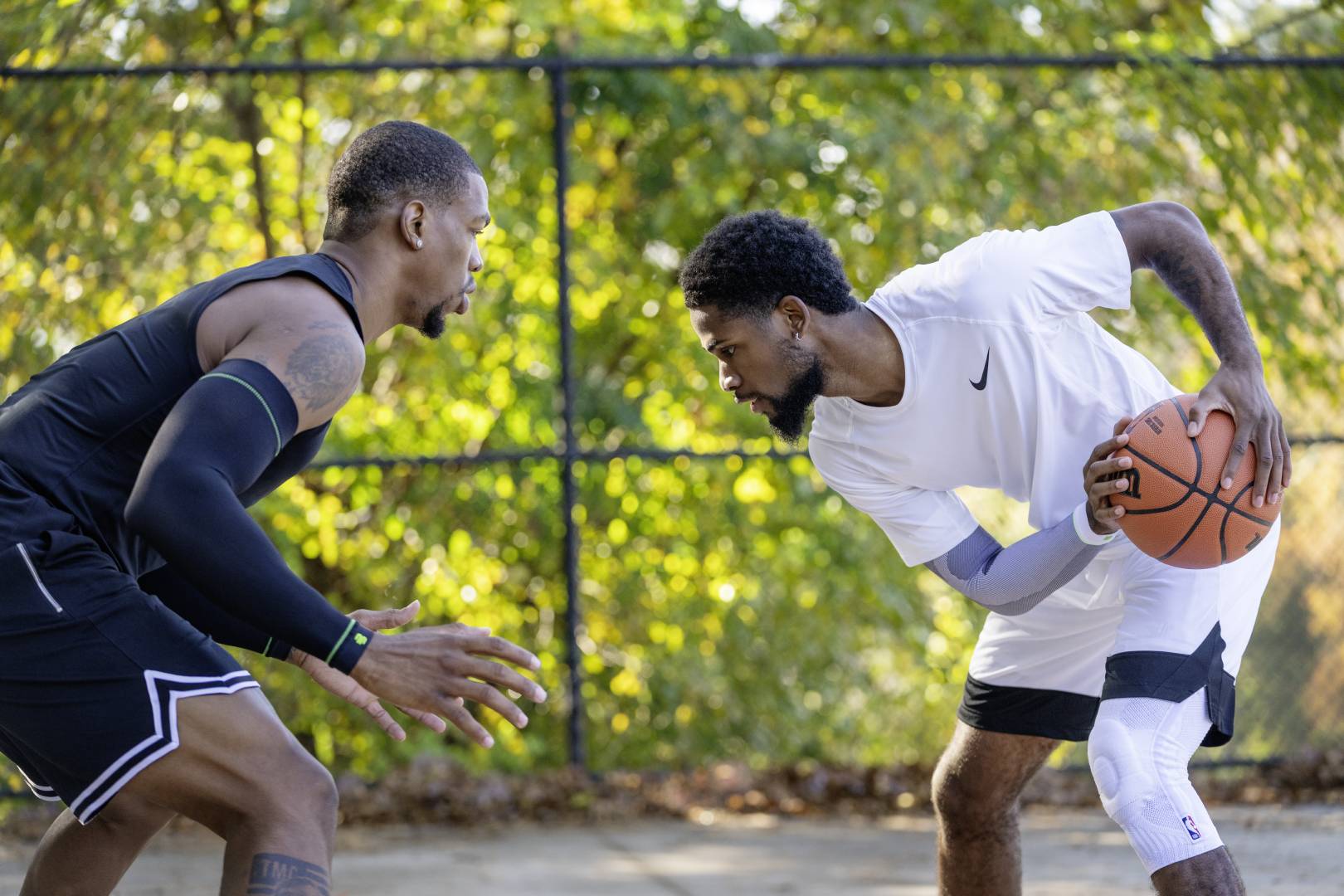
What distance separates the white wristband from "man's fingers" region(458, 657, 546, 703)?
1303 mm

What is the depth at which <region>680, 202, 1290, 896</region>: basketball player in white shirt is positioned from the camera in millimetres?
2984

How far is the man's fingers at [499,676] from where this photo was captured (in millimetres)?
2168

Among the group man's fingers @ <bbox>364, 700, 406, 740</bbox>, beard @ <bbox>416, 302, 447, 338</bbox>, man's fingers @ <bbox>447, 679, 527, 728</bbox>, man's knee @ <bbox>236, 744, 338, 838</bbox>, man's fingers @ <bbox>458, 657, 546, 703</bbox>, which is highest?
beard @ <bbox>416, 302, 447, 338</bbox>

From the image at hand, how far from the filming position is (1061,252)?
10.5ft

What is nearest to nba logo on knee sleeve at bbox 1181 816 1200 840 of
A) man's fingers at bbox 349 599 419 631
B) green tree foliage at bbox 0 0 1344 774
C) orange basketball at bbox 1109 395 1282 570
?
orange basketball at bbox 1109 395 1282 570

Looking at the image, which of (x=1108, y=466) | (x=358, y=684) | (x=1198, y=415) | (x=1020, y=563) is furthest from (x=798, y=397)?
(x=358, y=684)

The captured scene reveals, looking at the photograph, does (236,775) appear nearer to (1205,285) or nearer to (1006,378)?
(1006,378)

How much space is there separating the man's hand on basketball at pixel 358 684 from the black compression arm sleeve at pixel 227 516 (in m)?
0.37

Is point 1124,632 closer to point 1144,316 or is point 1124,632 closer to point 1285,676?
point 1144,316

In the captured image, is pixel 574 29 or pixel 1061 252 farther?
pixel 574 29

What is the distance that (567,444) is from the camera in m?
5.95

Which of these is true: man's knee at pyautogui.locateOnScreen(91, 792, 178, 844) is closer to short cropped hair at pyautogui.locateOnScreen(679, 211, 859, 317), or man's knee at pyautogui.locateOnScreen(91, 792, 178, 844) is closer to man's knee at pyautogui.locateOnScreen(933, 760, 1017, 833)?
short cropped hair at pyautogui.locateOnScreen(679, 211, 859, 317)

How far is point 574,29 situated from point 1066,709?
443 cm

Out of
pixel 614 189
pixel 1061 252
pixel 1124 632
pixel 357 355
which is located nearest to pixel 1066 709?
pixel 1124 632
